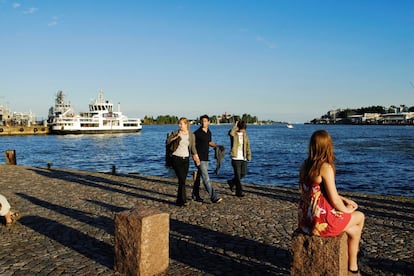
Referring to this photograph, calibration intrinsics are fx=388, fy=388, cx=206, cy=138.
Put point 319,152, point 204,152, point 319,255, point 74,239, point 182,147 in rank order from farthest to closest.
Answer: point 204,152 → point 182,147 → point 74,239 → point 319,152 → point 319,255

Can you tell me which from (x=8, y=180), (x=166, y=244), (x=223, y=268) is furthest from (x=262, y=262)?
(x=8, y=180)

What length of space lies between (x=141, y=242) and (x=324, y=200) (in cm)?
207

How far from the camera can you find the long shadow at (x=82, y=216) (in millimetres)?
6864

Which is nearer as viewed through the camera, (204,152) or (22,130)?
(204,152)

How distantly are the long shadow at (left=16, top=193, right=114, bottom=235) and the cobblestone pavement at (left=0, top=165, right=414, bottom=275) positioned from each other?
0.06 ft

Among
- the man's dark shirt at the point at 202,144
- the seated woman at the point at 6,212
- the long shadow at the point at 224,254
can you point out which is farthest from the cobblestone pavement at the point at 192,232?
the man's dark shirt at the point at 202,144

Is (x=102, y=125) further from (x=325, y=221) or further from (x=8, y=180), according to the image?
(x=325, y=221)

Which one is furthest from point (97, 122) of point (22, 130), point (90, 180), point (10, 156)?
point (90, 180)

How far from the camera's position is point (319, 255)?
3.82m

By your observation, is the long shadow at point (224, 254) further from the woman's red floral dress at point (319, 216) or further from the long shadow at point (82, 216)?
the long shadow at point (82, 216)

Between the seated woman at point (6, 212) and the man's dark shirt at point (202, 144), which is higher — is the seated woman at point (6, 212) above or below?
below

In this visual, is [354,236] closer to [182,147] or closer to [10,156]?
[182,147]

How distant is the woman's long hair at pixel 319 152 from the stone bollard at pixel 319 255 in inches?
24.5

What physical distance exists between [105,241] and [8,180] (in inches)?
349
